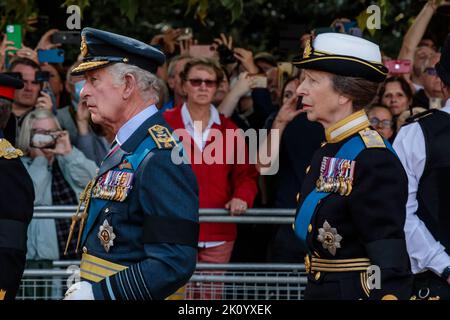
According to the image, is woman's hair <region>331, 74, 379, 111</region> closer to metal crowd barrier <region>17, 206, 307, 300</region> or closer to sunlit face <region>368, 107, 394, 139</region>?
metal crowd barrier <region>17, 206, 307, 300</region>

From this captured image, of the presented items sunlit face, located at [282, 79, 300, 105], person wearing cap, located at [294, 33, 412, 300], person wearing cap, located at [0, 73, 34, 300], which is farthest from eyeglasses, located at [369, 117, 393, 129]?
person wearing cap, located at [0, 73, 34, 300]

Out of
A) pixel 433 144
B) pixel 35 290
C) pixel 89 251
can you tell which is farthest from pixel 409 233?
pixel 35 290

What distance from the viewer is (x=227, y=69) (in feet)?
33.5

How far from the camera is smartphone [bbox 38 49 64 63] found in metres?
9.69

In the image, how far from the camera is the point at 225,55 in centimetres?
1016

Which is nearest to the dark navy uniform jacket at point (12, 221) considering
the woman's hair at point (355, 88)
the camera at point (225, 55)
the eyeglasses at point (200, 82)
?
the woman's hair at point (355, 88)

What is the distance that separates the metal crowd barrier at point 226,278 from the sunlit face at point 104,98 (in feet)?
10.5

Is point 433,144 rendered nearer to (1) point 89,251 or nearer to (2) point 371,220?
(2) point 371,220

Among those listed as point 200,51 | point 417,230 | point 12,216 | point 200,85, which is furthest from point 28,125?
point 417,230

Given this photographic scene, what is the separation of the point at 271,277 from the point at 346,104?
9.23 ft

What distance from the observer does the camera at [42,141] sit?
842 centimetres

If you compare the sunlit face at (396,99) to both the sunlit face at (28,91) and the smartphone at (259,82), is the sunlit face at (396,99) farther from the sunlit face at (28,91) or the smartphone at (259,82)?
the sunlit face at (28,91)

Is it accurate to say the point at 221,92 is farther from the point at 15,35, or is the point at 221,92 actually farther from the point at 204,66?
the point at 15,35

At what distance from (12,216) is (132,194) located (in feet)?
3.15
